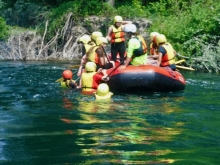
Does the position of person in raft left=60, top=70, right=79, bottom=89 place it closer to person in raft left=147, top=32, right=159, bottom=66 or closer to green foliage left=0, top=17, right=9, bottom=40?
person in raft left=147, top=32, right=159, bottom=66

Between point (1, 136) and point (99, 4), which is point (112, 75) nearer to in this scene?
point (1, 136)

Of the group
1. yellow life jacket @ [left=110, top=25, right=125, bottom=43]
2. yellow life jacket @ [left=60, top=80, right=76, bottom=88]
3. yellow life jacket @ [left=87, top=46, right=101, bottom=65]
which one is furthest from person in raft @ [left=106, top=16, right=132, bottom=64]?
yellow life jacket @ [left=60, top=80, right=76, bottom=88]

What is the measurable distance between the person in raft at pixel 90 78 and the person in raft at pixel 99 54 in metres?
0.71

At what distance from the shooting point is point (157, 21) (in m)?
21.7

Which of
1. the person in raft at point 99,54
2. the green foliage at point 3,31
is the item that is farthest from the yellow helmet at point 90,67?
the green foliage at point 3,31

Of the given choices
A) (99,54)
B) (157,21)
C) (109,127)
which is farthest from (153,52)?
(157,21)

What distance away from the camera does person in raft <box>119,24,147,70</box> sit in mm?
12039

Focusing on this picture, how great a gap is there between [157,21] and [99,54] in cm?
920

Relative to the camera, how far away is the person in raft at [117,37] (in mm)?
13844

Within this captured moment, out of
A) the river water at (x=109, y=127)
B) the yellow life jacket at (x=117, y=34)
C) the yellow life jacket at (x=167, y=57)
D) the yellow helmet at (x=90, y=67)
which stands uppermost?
the yellow life jacket at (x=117, y=34)

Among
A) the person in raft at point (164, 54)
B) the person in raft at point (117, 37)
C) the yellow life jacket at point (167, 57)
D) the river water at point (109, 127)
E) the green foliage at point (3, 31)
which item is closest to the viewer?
the river water at point (109, 127)

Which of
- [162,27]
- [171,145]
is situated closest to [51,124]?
[171,145]

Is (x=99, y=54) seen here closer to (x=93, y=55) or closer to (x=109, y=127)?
(x=93, y=55)

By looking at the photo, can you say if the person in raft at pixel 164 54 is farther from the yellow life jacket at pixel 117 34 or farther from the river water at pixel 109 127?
the yellow life jacket at pixel 117 34
